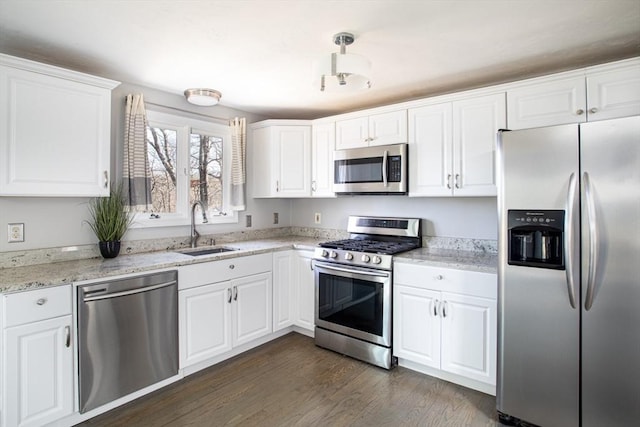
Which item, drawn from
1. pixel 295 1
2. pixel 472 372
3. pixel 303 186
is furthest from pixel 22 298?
pixel 472 372

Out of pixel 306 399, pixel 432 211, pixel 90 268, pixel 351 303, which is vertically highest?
pixel 432 211

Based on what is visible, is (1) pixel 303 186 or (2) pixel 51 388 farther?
(1) pixel 303 186

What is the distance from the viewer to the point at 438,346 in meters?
2.57

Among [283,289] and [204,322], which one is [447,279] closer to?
[283,289]

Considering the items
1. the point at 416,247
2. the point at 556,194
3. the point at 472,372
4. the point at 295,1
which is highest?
the point at 295,1

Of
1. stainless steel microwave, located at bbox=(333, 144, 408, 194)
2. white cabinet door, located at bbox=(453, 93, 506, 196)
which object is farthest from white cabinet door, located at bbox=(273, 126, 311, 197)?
white cabinet door, located at bbox=(453, 93, 506, 196)

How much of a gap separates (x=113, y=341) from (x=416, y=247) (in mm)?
2460

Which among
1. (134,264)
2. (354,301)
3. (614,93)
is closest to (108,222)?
(134,264)

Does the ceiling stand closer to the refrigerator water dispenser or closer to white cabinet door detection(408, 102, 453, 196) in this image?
white cabinet door detection(408, 102, 453, 196)

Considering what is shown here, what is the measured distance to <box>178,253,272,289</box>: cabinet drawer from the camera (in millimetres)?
2586

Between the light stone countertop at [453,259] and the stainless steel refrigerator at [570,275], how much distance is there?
0.33 m

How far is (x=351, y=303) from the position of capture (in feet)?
9.81

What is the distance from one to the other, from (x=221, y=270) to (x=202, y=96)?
59.2 inches

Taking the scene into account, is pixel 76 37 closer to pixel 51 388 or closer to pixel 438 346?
pixel 51 388
